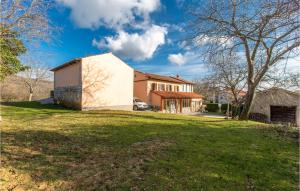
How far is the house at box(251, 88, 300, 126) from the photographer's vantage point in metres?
25.9

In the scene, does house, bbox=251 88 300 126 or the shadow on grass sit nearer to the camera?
the shadow on grass

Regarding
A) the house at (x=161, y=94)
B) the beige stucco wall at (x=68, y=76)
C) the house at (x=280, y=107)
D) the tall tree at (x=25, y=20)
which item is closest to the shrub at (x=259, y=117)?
the house at (x=280, y=107)

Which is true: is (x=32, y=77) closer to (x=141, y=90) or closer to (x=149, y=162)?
(x=141, y=90)

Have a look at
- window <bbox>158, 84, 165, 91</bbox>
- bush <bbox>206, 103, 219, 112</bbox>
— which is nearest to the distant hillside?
window <bbox>158, 84, 165, 91</bbox>

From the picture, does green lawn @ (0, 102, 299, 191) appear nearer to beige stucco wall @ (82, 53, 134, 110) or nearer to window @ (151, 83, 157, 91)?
beige stucco wall @ (82, 53, 134, 110)

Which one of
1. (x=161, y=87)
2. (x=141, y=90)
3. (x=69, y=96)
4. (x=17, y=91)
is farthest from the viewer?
(x=17, y=91)

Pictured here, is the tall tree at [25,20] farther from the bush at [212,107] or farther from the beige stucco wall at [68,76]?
the bush at [212,107]

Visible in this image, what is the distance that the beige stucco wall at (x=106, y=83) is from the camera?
75.5 feet

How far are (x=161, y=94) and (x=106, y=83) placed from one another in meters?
12.9

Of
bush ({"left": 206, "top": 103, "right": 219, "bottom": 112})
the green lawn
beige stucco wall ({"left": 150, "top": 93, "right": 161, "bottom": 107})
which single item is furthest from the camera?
bush ({"left": 206, "top": 103, "right": 219, "bottom": 112})

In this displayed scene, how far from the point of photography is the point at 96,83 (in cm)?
2378

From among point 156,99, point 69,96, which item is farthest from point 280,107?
point 69,96

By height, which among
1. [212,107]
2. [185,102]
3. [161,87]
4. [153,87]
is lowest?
[212,107]

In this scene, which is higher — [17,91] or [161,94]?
[17,91]
